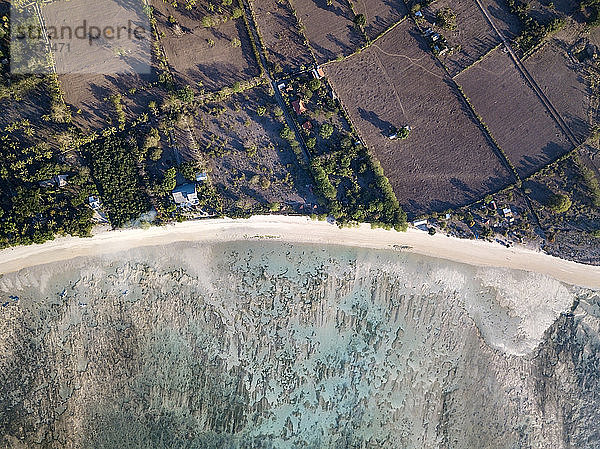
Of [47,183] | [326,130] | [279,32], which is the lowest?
[47,183]

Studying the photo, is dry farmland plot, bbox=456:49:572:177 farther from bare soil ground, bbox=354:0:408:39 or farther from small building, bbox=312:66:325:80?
small building, bbox=312:66:325:80


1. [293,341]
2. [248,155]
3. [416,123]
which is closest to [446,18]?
[416,123]

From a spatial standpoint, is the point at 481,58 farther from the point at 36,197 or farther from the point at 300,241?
the point at 36,197

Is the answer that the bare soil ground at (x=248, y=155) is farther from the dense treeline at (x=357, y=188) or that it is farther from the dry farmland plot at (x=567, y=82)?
the dry farmland plot at (x=567, y=82)

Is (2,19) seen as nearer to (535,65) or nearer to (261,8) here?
(261,8)

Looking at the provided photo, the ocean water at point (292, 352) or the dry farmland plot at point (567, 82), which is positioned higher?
the dry farmland plot at point (567, 82)

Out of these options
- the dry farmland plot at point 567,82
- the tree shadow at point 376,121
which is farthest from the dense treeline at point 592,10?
the tree shadow at point 376,121
